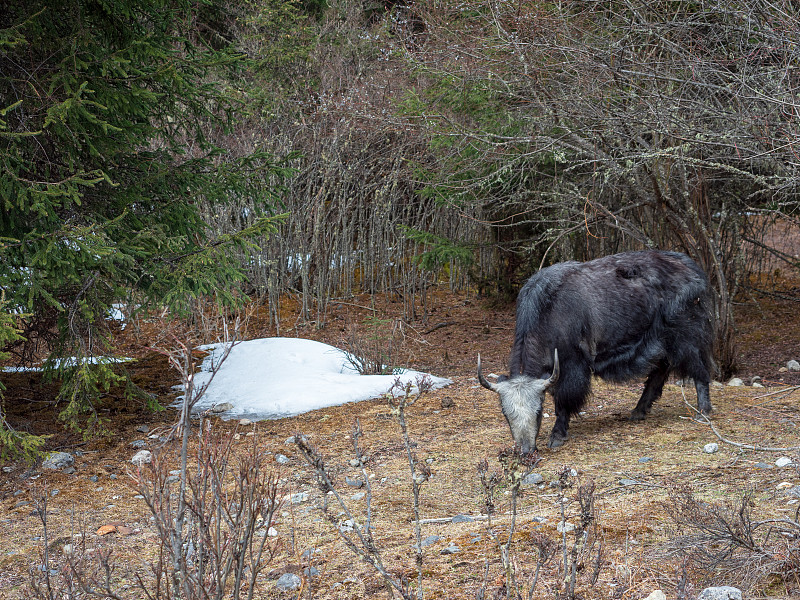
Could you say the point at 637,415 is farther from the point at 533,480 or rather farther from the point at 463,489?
the point at 463,489

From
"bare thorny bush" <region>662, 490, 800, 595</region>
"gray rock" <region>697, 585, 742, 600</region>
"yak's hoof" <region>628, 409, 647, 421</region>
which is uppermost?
"yak's hoof" <region>628, 409, 647, 421</region>

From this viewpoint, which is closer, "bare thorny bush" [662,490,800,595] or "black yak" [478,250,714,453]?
"bare thorny bush" [662,490,800,595]

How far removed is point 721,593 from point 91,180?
4.68 meters

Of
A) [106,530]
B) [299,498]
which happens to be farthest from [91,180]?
[299,498]

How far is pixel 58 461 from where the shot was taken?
5824mm

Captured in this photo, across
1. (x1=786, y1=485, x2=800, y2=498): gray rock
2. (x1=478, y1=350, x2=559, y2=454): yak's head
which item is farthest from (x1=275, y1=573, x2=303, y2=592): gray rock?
(x1=786, y1=485, x2=800, y2=498): gray rock

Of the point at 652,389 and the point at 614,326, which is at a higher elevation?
the point at 614,326

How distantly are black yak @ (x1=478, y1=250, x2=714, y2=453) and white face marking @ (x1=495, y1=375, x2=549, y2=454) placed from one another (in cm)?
16

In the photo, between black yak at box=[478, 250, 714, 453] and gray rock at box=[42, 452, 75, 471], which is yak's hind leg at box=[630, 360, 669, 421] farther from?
gray rock at box=[42, 452, 75, 471]

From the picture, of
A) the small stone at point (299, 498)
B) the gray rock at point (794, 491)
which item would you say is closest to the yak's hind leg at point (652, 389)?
the gray rock at point (794, 491)

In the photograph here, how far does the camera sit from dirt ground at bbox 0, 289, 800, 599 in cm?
311

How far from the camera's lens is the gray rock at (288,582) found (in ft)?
10.6

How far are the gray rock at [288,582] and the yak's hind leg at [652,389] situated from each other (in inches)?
163

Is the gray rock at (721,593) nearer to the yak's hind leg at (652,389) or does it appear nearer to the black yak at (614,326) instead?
the black yak at (614,326)
